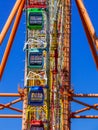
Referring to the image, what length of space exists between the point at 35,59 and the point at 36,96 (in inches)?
94.7

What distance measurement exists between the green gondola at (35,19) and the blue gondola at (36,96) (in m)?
3.95

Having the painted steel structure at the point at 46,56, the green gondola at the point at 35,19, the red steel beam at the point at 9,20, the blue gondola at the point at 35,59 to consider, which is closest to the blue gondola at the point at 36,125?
the painted steel structure at the point at 46,56

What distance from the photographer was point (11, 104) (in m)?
56.8

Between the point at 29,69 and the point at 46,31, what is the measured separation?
2.77m

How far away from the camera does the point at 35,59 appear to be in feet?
144

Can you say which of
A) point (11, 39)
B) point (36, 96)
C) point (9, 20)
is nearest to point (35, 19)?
point (11, 39)

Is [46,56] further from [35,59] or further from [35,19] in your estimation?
[35,19]

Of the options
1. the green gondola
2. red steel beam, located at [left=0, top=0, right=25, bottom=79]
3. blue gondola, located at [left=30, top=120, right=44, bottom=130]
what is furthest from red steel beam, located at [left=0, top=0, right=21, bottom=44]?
blue gondola, located at [left=30, top=120, right=44, bottom=130]

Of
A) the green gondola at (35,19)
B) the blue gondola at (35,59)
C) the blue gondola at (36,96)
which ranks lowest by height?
the blue gondola at (36,96)

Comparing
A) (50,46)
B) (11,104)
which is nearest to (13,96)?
(11,104)

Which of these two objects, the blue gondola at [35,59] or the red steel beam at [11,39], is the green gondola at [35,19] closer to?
the red steel beam at [11,39]

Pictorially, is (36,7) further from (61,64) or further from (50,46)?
(61,64)

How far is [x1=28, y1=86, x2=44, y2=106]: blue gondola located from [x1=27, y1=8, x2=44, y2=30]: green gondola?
3.95 m

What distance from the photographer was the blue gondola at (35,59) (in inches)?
1720
